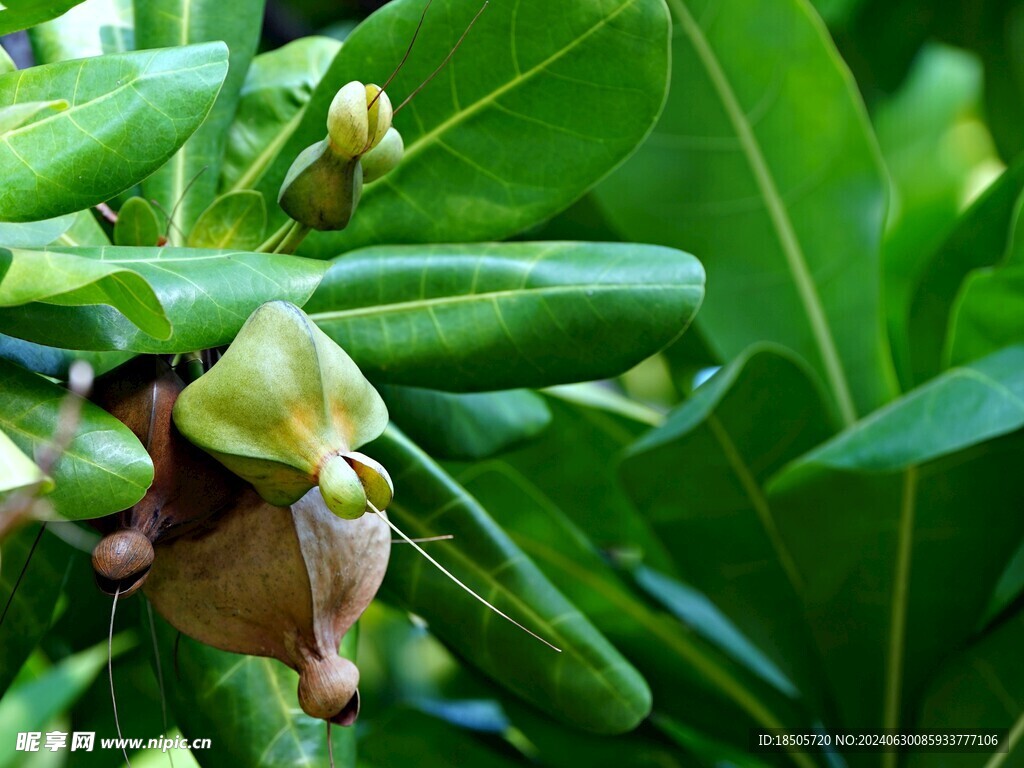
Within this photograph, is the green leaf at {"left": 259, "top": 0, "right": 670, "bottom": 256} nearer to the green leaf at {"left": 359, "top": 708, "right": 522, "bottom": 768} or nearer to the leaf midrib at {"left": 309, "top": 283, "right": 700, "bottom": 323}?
the leaf midrib at {"left": 309, "top": 283, "right": 700, "bottom": 323}

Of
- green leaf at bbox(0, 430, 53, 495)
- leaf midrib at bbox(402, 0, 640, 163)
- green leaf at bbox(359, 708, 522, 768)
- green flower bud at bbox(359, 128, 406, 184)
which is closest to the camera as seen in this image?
green leaf at bbox(0, 430, 53, 495)

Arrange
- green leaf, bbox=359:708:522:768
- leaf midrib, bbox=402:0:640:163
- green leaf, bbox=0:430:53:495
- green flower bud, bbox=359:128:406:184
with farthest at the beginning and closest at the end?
green leaf, bbox=359:708:522:768 → leaf midrib, bbox=402:0:640:163 → green flower bud, bbox=359:128:406:184 → green leaf, bbox=0:430:53:495

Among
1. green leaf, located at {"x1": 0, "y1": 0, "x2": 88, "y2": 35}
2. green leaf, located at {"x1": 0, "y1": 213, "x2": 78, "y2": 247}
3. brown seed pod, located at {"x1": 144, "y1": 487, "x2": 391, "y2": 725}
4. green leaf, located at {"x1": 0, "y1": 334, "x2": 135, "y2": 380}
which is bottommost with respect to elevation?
brown seed pod, located at {"x1": 144, "y1": 487, "x2": 391, "y2": 725}

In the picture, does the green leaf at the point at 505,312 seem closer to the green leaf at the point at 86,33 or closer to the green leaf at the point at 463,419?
the green leaf at the point at 463,419

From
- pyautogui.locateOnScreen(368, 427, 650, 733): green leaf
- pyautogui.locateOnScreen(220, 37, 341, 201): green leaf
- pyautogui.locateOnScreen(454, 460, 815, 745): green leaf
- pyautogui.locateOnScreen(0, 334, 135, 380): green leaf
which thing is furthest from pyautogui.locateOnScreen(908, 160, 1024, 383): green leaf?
pyautogui.locateOnScreen(0, 334, 135, 380): green leaf

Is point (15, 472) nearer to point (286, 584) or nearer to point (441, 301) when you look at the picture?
point (286, 584)

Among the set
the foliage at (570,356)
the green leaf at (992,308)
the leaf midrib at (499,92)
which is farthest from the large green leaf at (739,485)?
the leaf midrib at (499,92)

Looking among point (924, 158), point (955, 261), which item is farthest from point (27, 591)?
point (924, 158)

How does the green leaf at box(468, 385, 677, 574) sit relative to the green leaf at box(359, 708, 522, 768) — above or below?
above
